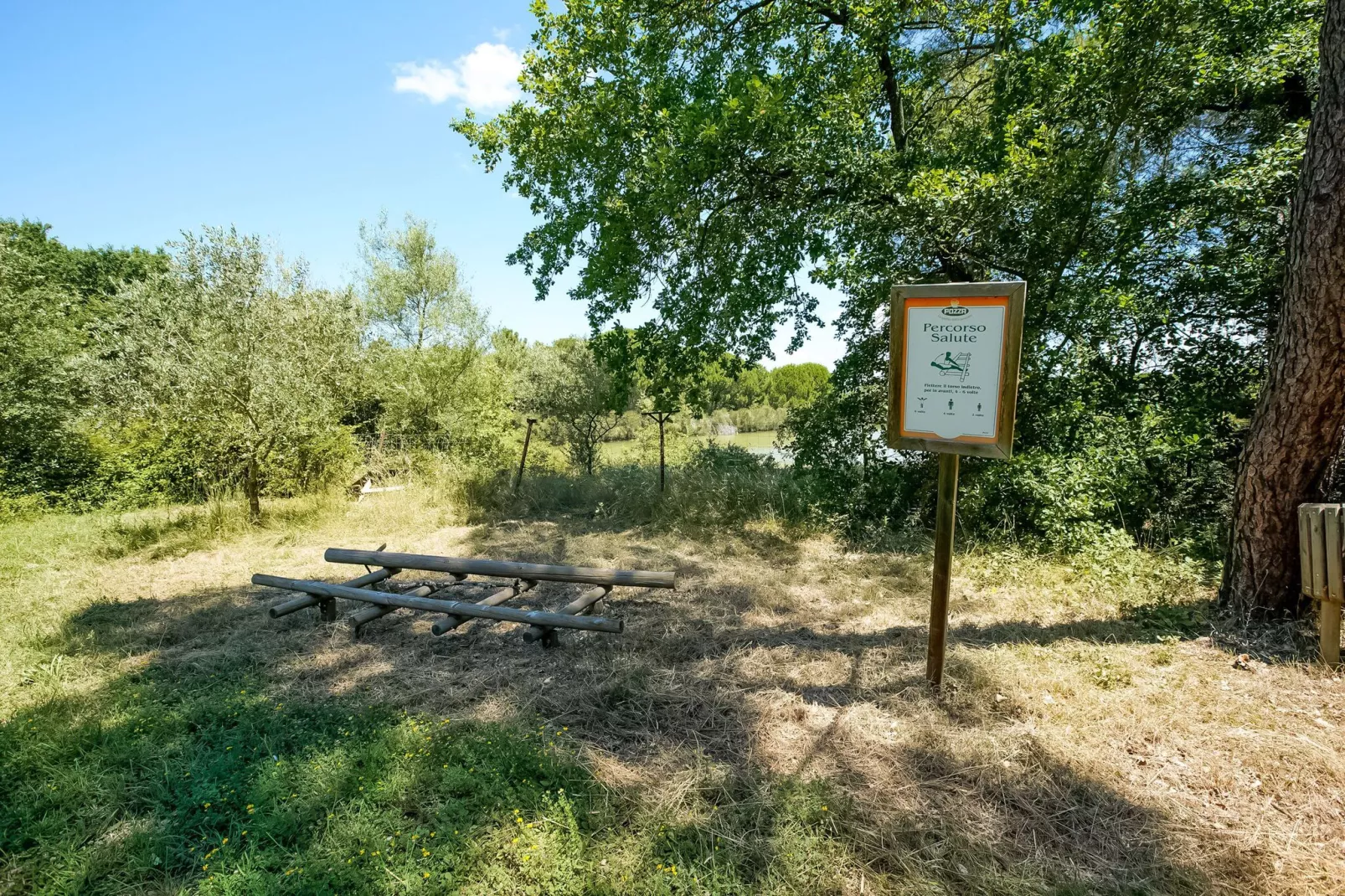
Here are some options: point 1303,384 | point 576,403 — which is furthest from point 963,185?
point 576,403

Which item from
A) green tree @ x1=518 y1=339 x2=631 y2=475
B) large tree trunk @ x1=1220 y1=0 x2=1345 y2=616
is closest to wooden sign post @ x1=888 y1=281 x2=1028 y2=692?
large tree trunk @ x1=1220 y1=0 x2=1345 y2=616

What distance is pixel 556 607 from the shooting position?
18.5 feet

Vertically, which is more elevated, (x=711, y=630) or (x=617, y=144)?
(x=617, y=144)

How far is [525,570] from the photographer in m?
5.22

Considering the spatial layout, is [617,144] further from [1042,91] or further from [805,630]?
[805,630]

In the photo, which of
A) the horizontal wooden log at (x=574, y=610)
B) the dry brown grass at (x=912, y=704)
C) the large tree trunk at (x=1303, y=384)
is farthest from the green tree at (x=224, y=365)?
the large tree trunk at (x=1303, y=384)

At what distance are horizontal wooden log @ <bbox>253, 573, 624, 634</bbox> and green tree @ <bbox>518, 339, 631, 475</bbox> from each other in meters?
7.90

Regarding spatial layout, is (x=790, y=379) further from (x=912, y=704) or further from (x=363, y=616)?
(x=912, y=704)

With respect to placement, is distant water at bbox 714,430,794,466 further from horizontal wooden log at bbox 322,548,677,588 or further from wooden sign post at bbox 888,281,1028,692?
wooden sign post at bbox 888,281,1028,692

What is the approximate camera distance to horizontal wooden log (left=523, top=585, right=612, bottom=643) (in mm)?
4485

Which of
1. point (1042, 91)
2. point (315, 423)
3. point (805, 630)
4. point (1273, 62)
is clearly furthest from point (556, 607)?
point (1273, 62)

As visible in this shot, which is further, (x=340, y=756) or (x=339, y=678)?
(x=339, y=678)

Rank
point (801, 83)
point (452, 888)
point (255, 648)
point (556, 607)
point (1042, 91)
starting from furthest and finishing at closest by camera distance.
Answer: point (801, 83), point (1042, 91), point (556, 607), point (255, 648), point (452, 888)

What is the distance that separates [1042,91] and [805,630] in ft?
22.0
